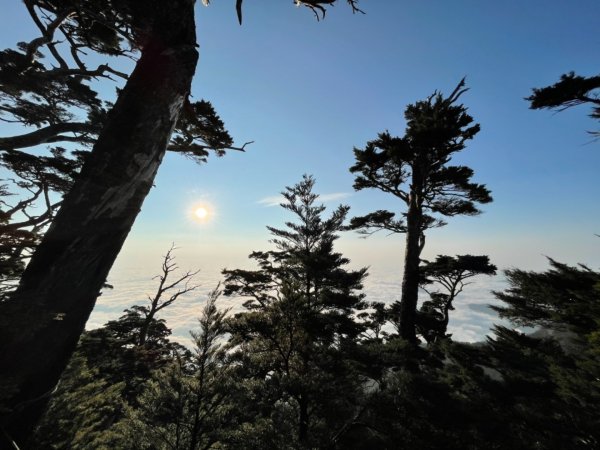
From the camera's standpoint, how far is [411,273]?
10.3 metres

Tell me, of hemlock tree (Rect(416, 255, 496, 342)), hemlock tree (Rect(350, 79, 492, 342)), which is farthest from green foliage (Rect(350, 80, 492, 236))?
hemlock tree (Rect(416, 255, 496, 342))

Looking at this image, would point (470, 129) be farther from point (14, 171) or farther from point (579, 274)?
point (14, 171)

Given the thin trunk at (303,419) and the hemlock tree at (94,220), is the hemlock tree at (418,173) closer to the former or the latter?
the thin trunk at (303,419)

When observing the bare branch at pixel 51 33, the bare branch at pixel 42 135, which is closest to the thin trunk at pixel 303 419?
the bare branch at pixel 42 135

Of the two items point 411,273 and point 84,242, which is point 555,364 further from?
point 84,242

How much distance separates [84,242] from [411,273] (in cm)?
1059

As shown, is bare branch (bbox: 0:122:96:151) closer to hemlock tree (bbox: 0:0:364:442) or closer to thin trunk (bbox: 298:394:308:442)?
hemlock tree (bbox: 0:0:364:442)

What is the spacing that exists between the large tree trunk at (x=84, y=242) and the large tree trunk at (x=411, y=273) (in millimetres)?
9860

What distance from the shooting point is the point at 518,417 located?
8.90 metres

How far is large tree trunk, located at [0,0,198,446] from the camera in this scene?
1191 mm

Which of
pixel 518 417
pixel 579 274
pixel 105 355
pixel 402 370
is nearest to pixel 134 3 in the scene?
pixel 402 370

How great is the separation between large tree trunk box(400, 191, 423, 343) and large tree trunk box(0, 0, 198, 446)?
32.3 feet

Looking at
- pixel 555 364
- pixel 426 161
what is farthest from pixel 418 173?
pixel 555 364

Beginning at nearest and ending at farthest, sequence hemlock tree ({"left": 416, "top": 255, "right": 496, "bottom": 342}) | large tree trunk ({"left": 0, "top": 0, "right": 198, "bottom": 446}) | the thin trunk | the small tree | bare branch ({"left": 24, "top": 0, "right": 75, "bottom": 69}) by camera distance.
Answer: large tree trunk ({"left": 0, "top": 0, "right": 198, "bottom": 446}) → bare branch ({"left": 24, "top": 0, "right": 75, "bottom": 69}) → the small tree → the thin trunk → hemlock tree ({"left": 416, "top": 255, "right": 496, "bottom": 342})
